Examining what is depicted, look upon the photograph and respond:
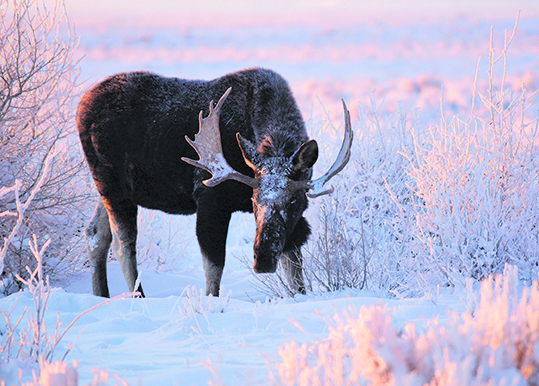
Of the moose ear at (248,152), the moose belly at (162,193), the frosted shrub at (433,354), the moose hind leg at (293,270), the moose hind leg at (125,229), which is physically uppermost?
the moose ear at (248,152)

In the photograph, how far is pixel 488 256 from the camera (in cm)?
382

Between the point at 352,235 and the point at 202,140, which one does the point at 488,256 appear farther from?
the point at 202,140

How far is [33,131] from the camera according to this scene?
5.61 m

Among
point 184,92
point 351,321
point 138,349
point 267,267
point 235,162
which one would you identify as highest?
point 184,92

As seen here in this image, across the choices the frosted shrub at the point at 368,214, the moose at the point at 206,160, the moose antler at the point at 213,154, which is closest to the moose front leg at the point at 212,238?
the moose at the point at 206,160

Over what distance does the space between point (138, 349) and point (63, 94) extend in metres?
4.09

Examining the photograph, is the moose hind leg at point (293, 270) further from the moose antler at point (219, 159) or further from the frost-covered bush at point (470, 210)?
the moose antler at point (219, 159)

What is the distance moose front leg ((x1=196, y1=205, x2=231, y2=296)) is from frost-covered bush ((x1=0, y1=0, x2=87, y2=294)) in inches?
64.0

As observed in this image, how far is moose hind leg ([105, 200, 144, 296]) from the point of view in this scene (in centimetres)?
559

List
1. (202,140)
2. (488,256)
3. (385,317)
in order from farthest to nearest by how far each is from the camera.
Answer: (202,140) < (488,256) < (385,317)

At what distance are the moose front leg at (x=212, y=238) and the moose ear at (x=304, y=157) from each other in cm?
89

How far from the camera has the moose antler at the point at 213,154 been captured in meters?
4.30

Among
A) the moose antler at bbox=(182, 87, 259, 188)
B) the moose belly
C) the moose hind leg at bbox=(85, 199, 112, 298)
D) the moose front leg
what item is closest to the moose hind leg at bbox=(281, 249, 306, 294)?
the moose front leg

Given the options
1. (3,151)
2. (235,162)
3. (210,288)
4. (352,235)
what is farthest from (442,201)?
(3,151)
